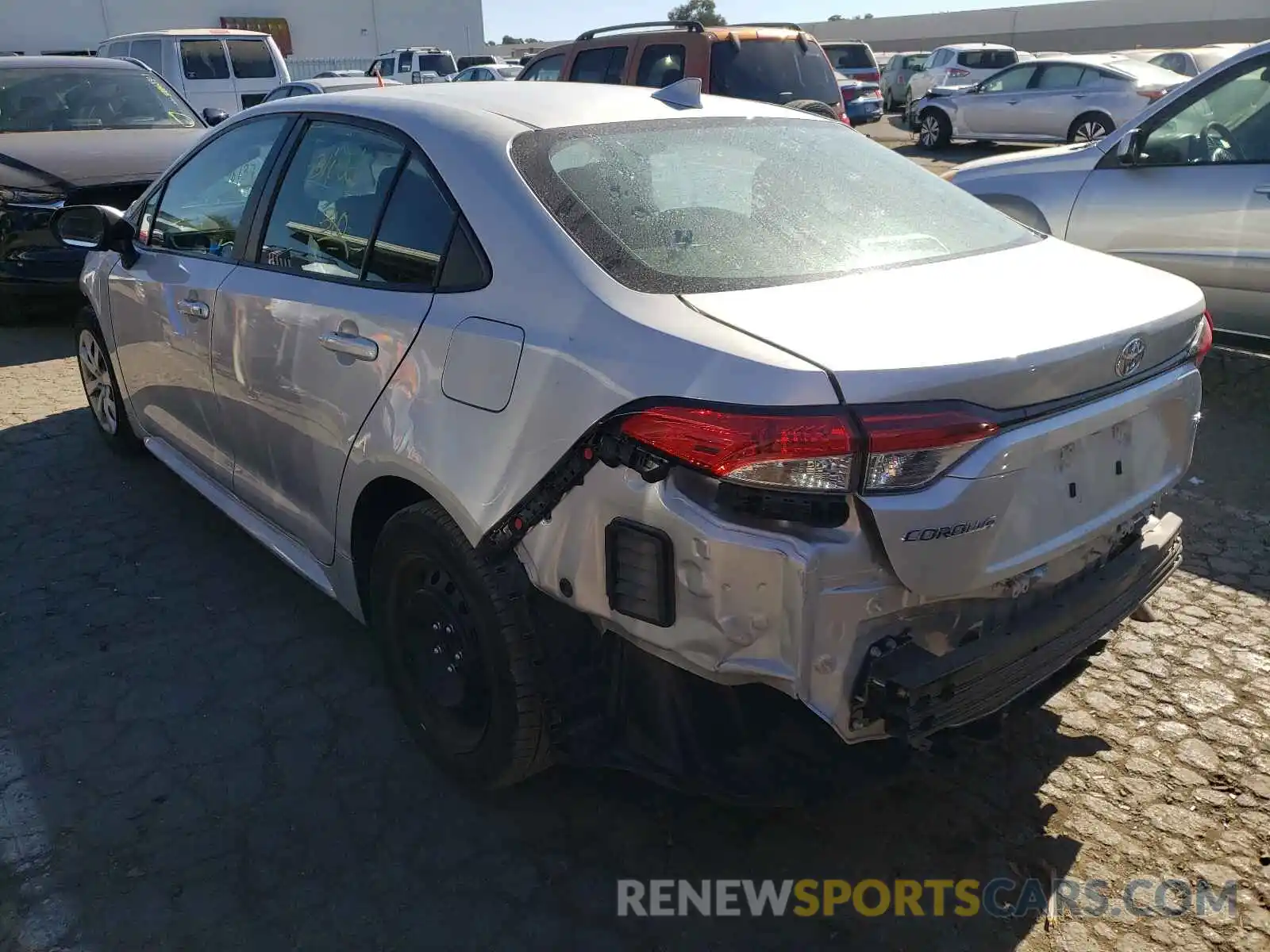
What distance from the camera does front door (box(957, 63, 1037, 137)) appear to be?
17.7m

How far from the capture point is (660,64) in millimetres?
9414

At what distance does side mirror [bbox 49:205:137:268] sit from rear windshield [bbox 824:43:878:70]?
22.8 m

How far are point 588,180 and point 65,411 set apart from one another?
4.61 meters

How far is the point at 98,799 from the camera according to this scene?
2762 mm

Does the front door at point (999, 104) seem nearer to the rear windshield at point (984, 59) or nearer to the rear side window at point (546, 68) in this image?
the rear windshield at point (984, 59)

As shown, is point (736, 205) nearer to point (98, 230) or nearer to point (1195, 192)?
point (98, 230)

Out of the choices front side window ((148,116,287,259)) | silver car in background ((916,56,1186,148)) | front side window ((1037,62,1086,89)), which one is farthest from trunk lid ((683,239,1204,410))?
front side window ((1037,62,1086,89))

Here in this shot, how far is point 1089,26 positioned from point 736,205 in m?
55.3

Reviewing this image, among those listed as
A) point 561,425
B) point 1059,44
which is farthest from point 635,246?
point 1059,44

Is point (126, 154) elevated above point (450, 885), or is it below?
above

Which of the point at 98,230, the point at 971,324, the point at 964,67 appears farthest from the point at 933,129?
the point at 971,324

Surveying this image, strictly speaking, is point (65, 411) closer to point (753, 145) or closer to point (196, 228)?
point (196, 228)

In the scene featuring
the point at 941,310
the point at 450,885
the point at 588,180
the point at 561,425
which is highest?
the point at 588,180

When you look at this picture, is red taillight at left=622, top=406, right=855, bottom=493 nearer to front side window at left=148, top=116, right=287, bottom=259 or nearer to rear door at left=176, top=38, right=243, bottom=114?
front side window at left=148, top=116, right=287, bottom=259
